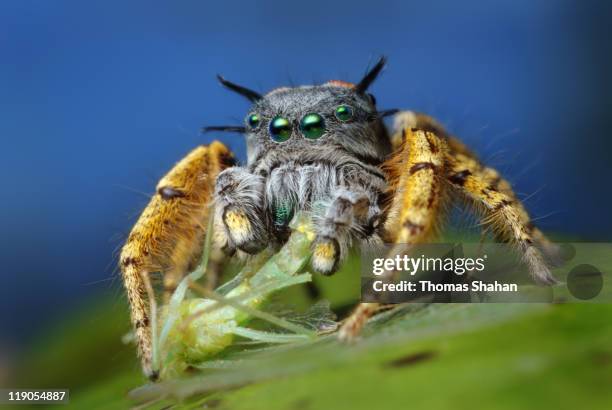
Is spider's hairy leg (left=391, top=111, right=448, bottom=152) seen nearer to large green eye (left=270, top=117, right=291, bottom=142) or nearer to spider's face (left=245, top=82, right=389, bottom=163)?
spider's face (left=245, top=82, right=389, bottom=163)

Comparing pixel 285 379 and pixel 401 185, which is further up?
pixel 401 185

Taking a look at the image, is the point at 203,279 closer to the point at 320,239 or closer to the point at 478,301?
the point at 320,239

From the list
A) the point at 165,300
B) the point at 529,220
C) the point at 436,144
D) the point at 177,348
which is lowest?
the point at 177,348

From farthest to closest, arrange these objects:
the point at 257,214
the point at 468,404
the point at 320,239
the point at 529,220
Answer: the point at 529,220 → the point at 257,214 → the point at 320,239 → the point at 468,404

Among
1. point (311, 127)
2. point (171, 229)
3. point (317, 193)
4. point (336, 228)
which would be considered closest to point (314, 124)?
point (311, 127)

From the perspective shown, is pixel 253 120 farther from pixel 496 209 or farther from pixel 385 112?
pixel 496 209

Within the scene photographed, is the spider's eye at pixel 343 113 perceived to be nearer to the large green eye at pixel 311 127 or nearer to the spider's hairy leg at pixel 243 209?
the large green eye at pixel 311 127

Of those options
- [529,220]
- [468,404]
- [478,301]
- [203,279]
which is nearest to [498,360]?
[468,404]

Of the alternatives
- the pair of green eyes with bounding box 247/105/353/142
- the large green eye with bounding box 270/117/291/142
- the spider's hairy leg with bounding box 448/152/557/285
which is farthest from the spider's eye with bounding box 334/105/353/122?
the spider's hairy leg with bounding box 448/152/557/285
